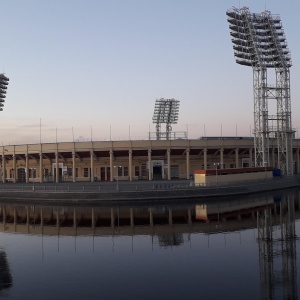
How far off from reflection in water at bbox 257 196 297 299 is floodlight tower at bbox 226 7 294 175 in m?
27.7

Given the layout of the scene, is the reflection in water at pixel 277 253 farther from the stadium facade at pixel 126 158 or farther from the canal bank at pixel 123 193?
the stadium facade at pixel 126 158

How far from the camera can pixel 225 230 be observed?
3164 centimetres

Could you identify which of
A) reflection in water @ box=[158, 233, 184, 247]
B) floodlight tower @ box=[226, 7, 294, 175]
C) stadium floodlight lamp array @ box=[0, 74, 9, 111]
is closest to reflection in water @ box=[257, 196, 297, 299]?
reflection in water @ box=[158, 233, 184, 247]

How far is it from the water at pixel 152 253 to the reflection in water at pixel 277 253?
0.04m

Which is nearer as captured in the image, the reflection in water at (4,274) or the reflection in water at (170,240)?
the reflection in water at (4,274)

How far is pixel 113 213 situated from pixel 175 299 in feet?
80.2

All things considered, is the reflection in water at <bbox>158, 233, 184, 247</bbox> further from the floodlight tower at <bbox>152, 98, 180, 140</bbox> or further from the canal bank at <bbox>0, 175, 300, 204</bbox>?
the floodlight tower at <bbox>152, 98, 180, 140</bbox>

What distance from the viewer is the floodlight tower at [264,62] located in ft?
214

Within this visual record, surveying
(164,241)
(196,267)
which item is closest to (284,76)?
(164,241)

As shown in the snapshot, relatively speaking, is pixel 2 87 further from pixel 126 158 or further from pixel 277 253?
pixel 277 253

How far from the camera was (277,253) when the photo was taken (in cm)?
2373

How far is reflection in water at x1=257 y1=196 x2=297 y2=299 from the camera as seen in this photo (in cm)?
1783

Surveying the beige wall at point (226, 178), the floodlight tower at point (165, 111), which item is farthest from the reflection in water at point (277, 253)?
the floodlight tower at point (165, 111)

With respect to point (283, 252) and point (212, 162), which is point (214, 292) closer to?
point (283, 252)
